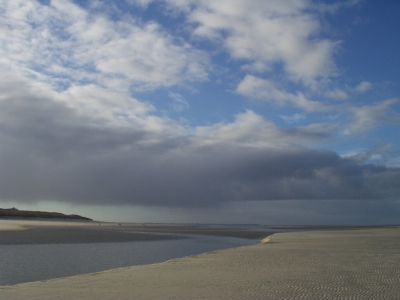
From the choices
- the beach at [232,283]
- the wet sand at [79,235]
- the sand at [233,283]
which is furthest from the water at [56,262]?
the wet sand at [79,235]

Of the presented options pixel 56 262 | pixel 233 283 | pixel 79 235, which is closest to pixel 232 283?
pixel 233 283

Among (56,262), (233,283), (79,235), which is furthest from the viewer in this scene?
(79,235)

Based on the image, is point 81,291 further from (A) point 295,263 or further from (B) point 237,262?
(A) point 295,263

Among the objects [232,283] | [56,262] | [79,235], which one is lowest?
[79,235]

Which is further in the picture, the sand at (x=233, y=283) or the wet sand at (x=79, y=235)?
the wet sand at (x=79, y=235)

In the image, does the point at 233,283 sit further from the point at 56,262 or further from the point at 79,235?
the point at 79,235

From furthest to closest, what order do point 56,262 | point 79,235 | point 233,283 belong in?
point 79,235 < point 56,262 < point 233,283

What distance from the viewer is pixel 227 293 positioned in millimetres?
12727

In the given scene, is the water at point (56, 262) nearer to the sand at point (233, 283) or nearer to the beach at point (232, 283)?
the beach at point (232, 283)

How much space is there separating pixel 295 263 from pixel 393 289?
25.8ft

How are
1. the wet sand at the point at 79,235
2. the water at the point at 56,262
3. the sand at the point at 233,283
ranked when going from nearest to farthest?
the sand at the point at 233,283, the water at the point at 56,262, the wet sand at the point at 79,235

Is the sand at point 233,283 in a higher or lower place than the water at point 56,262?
higher

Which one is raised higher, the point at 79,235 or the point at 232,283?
the point at 232,283

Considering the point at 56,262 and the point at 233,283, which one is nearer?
the point at 233,283
